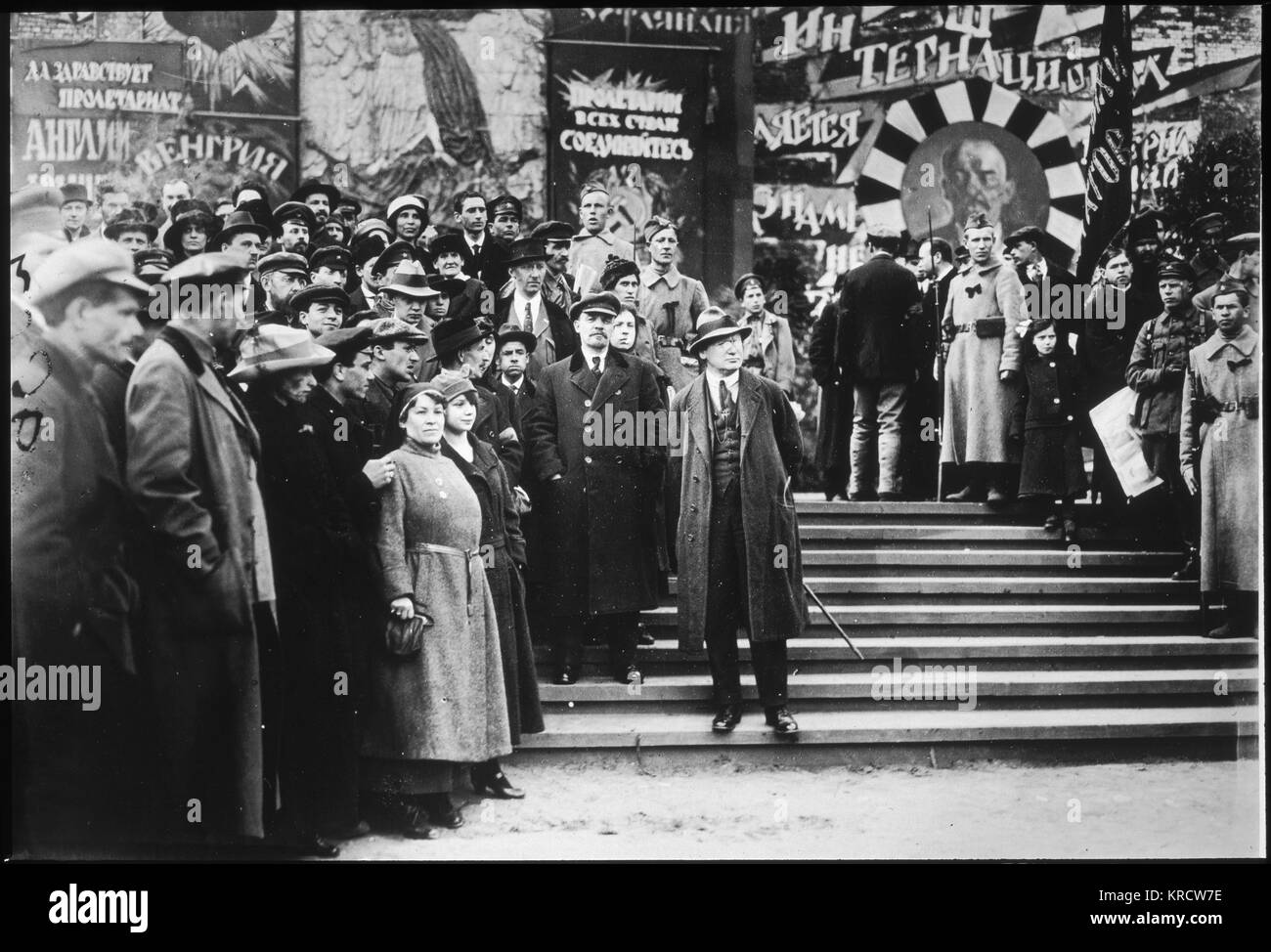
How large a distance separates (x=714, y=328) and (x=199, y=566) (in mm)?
2545

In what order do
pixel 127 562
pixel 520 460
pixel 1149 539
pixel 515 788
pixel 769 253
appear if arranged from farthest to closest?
pixel 769 253 → pixel 1149 539 → pixel 520 460 → pixel 515 788 → pixel 127 562

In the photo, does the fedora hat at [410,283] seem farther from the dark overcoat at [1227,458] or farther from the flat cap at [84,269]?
the dark overcoat at [1227,458]

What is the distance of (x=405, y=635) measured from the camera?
512cm

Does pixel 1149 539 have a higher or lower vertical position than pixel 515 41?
lower

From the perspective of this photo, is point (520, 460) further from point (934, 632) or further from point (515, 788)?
point (934, 632)

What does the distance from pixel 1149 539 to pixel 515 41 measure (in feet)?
13.3

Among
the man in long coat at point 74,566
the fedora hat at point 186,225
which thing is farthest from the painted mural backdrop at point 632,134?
the man in long coat at point 74,566

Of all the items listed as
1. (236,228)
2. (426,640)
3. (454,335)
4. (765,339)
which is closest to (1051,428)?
(765,339)

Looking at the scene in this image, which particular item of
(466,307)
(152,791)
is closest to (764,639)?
(466,307)

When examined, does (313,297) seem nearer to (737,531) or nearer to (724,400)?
(724,400)

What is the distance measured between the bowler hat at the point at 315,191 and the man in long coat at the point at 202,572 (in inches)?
67.1

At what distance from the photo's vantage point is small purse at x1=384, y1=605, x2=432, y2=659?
16.8ft

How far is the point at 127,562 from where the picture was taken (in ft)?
16.3

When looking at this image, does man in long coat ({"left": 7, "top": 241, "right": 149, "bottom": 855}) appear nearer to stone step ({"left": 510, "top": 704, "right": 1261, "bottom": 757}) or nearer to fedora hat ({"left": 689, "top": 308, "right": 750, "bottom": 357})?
stone step ({"left": 510, "top": 704, "right": 1261, "bottom": 757})
